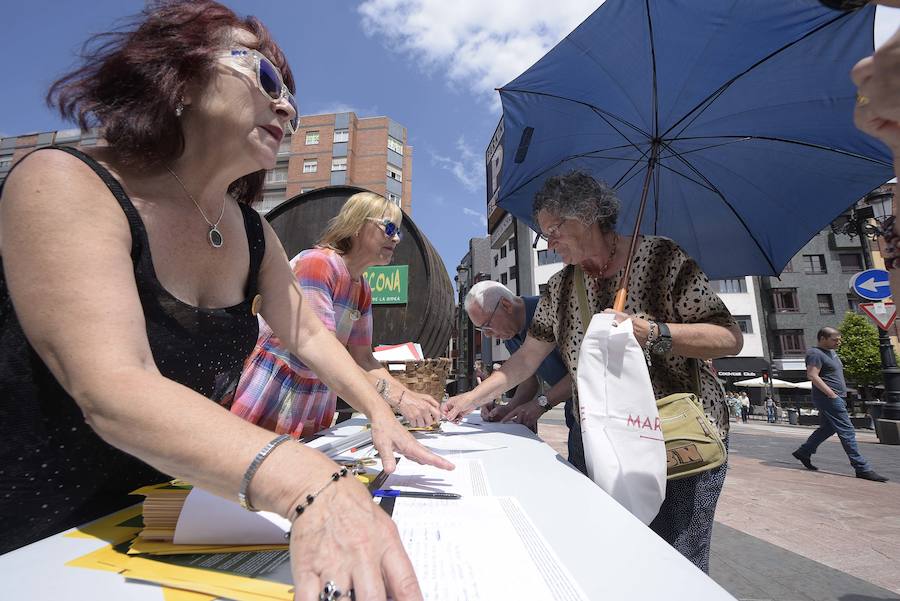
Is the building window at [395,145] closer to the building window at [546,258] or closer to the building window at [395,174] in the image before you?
the building window at [395,174]

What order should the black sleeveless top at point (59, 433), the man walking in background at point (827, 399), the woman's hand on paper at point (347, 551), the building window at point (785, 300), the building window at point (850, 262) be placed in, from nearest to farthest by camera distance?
the woman's hand on paper at point (347, 551) → the black sleeveless top at point (59, 433) → the man walking in background at point (827, 399) → the building window at point (785, 300) → the building window at point (850, 262)

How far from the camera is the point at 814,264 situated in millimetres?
28531

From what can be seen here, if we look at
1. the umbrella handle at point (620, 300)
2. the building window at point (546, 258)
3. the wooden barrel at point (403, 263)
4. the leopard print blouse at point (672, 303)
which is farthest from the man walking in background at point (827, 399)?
the building window at point (546, 258)

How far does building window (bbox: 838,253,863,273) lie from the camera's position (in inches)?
1112

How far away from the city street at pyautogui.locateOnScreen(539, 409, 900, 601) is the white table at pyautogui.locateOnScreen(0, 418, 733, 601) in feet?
6.71

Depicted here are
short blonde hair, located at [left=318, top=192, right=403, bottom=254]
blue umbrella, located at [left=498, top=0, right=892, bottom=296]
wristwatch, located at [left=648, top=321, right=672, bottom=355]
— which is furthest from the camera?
short blonde hair, located at [left=318, top=192, right=403, bottom=254]

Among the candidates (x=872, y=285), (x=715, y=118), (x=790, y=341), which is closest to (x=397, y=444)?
(x=715, y=118)

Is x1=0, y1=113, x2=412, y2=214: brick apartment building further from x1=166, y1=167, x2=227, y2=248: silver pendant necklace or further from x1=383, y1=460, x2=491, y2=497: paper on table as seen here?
x1=383, y1=460, x2=491, y2=497: paper on table

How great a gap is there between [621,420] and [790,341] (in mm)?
34734

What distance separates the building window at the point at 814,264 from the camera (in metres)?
28.5

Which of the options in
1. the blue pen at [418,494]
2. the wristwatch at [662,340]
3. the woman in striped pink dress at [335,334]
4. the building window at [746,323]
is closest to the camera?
the blue pen at [418,494]

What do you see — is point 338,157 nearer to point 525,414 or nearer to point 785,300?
point 525,414

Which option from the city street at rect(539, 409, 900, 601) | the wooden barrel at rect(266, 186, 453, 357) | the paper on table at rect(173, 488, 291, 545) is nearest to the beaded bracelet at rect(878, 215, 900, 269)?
the paper on table at rect(173, 488, 291, 545)

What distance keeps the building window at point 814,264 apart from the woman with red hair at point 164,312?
37.3 metres
